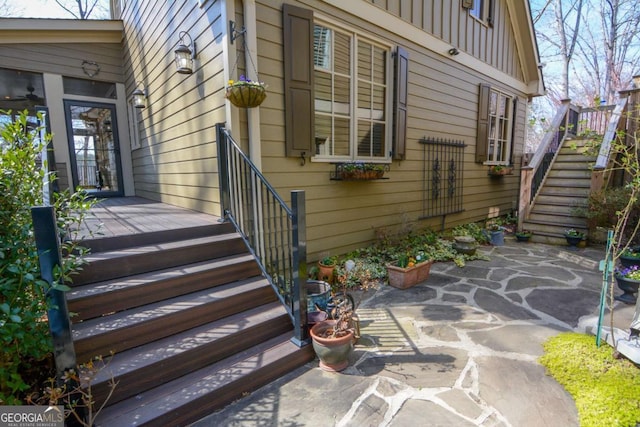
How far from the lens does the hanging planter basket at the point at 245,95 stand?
8.55 feet

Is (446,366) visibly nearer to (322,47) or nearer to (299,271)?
(299,271)

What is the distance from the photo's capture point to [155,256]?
Answer: 2.33m

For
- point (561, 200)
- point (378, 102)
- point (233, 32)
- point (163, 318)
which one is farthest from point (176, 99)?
point (561, 200)

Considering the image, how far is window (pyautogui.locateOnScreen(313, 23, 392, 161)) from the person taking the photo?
365 cm

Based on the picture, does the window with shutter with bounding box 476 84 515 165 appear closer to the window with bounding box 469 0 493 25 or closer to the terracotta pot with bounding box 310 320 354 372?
the window with bounding box 469 0 493 25

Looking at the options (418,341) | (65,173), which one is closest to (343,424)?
(418,341)

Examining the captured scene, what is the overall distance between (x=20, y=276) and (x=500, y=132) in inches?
311

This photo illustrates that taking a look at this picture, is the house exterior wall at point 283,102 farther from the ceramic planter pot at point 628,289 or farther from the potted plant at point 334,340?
the ceramic planter pot at point 628,289

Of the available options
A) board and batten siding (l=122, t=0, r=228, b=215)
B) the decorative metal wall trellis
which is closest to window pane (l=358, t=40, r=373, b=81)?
the decorative metal wall trellis

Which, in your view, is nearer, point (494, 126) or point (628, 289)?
point (628, 289)

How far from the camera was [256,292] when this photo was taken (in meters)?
2.44

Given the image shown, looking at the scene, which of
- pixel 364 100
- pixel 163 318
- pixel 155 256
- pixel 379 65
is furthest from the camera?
pixel 379 65

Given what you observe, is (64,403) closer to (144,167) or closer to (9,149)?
(9,149)

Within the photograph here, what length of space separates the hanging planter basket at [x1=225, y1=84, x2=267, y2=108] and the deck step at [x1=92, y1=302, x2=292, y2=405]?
1.70 metres
